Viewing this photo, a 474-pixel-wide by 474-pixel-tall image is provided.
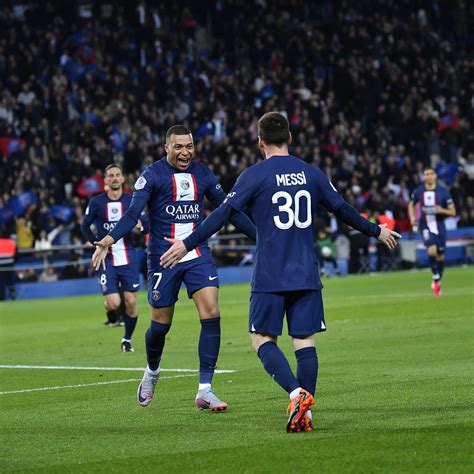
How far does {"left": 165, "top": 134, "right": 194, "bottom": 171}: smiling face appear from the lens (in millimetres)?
11203

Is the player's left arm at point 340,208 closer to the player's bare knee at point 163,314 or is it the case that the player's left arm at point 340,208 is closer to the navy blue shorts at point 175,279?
the navy blue shorts at point 175,279

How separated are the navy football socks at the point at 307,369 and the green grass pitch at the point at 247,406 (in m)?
0.31

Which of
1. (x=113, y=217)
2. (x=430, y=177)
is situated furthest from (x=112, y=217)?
(x=430, y=177)

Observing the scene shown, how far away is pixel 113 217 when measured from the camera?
18.5 m

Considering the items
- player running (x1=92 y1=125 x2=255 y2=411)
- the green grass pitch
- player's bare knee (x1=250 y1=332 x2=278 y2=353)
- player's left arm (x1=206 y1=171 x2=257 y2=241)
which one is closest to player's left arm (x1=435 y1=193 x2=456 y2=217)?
the green grass pitch

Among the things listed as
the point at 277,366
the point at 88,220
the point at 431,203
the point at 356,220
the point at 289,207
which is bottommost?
the point at 277,366

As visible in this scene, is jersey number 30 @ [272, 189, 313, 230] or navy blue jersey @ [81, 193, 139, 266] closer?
jersey number 30 @ [272, 189, 313, 230]

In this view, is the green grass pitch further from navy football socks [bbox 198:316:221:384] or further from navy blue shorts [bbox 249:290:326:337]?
navy blue shorts [bbox 249:290:326:337]

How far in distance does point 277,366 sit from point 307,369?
0.23 meters

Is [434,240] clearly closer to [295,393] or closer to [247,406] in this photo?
[247,406]

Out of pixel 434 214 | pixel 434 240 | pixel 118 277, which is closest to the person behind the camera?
pixel 118 277

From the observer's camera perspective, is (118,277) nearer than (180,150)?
No

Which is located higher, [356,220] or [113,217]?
[356,220]

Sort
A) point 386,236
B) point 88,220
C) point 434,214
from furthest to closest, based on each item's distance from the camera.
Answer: point 434,214 → point 88,220 → point 386,236
